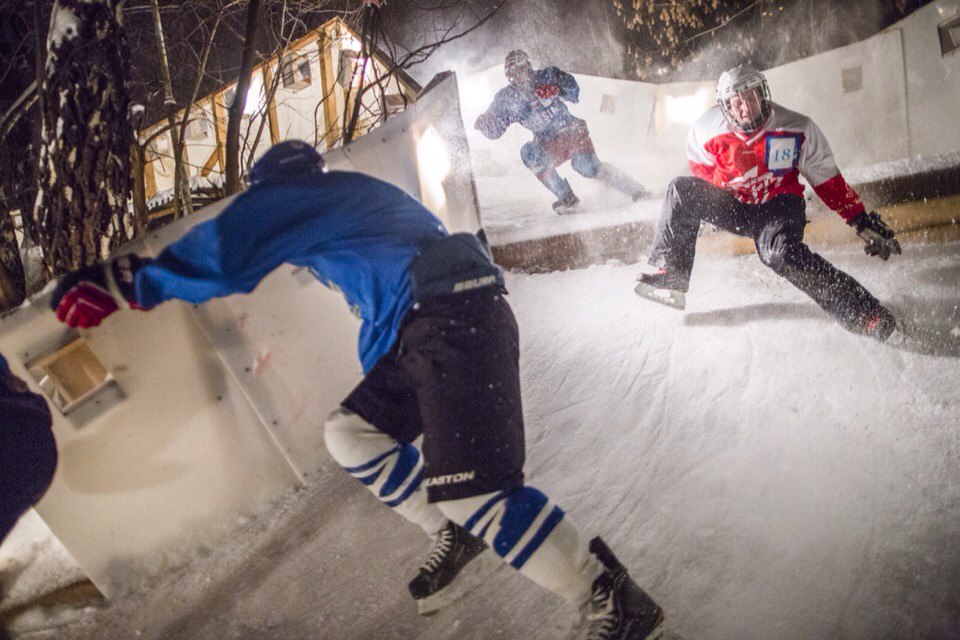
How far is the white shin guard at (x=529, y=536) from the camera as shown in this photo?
1674 mm

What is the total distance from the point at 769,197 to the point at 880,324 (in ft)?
3.51

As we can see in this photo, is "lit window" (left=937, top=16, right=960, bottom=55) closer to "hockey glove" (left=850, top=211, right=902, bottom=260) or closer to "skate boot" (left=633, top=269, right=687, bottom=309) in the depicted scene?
"hockey glove" (left=850, top=211, right=902, bottom=260)

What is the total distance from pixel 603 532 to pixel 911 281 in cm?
319

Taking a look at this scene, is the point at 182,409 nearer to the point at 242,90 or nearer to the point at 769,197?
the point at 242,90

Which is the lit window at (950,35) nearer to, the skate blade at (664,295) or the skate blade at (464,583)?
the skate blade at (664,295)

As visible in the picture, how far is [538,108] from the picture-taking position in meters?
6.92

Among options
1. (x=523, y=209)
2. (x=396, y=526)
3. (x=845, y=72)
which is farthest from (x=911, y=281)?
(x=845, y=72)

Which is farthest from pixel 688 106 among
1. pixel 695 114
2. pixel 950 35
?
pixel 950 35

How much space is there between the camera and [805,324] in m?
3.42

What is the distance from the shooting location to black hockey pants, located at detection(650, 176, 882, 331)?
10.3ft

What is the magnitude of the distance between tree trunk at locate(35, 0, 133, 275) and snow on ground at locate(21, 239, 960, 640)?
246 centimetres

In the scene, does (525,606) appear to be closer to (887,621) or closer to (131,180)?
(887,621)

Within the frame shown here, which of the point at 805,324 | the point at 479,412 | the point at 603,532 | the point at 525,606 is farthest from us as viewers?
the point at 805,324

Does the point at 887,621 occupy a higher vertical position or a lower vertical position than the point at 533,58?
lower
